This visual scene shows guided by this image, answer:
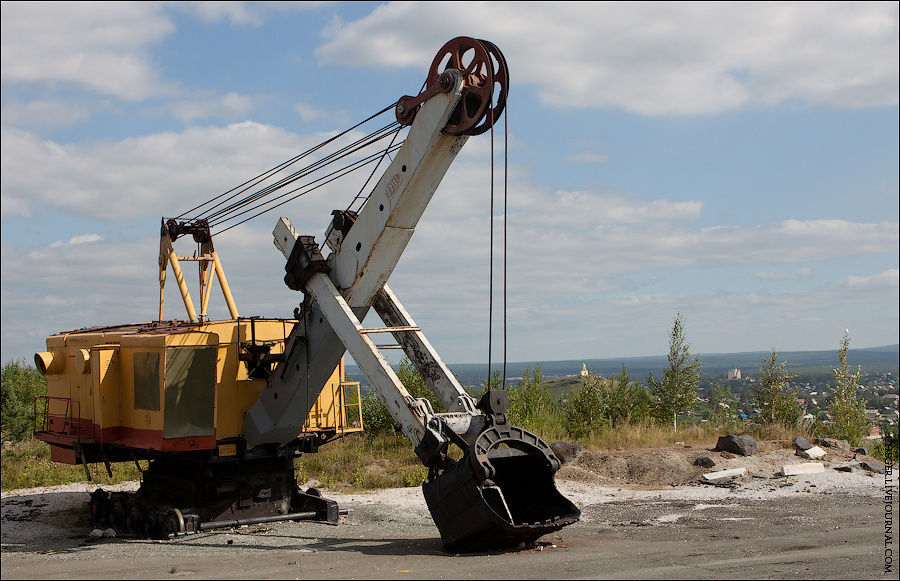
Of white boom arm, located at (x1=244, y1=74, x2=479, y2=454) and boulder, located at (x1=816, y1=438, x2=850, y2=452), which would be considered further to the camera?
boulder, located at (x1=816, y1=438, x2=850, y2=452)

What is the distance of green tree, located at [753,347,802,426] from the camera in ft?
72.4

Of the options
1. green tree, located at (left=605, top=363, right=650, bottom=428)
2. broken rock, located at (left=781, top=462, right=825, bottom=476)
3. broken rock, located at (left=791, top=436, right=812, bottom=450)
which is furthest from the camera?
green tree, located at (left=605, top=363, right=650, bottom=428)

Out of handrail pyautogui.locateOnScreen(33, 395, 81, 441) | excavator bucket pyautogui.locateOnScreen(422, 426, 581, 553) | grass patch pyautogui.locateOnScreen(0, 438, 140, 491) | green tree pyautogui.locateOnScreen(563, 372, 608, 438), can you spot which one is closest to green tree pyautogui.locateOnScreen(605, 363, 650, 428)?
green tree pyautogui.locateOnScreen(563, 372, 608, 438)

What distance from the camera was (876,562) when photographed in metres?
8.41

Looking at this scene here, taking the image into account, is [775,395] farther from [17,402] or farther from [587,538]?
Answer: [17,402]

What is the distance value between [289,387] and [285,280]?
1529mm

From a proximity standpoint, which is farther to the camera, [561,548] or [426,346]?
[426,346]

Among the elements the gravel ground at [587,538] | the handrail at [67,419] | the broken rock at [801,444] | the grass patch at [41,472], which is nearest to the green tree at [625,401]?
the gravel ground at [587,538]

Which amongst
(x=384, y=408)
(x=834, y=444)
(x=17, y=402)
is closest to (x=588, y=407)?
(x=384, y=408)

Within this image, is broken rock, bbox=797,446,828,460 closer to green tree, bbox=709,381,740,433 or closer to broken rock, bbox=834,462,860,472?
broken rock, bbox=834,462,860,472

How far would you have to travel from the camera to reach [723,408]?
22.7 m

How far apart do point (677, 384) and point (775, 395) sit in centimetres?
255

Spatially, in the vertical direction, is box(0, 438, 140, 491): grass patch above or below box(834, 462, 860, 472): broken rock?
below

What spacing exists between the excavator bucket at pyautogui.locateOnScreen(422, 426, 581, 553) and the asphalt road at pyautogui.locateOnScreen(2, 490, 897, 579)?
26 cm
